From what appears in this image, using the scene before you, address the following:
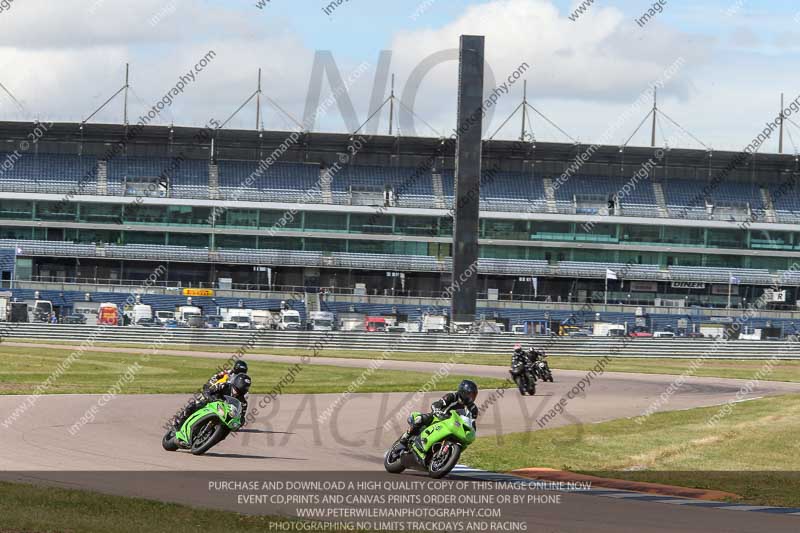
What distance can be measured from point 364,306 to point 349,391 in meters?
52.1

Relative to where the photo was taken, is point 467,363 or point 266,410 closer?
point 266,410

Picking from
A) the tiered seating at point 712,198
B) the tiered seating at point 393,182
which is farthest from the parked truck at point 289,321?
the tiered seating at point 712,198

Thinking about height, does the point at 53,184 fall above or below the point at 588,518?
above

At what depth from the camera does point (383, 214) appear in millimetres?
92750

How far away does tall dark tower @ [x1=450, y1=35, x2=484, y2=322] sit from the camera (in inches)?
2763

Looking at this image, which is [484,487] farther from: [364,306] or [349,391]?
[364,306]

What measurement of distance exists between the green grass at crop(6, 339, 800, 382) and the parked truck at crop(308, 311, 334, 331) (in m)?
14.0

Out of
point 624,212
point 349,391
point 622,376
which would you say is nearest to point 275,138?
point 624,212

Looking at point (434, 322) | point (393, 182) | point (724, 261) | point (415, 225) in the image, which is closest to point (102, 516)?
point (434, 322)

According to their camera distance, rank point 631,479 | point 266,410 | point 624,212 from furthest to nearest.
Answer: point 624,212 < point 266,410 < point 631,479

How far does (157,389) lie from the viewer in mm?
33719

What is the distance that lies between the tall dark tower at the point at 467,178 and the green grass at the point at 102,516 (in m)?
56.4

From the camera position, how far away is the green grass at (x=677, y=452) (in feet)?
62.6

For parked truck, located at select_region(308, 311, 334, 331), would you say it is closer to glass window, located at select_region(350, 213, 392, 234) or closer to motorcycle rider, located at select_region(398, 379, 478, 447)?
glass window, located at select_region(350, 213, 392, 234)
